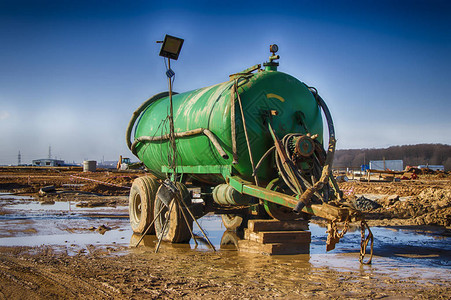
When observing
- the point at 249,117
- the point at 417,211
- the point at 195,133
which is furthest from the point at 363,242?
the point at 417,211

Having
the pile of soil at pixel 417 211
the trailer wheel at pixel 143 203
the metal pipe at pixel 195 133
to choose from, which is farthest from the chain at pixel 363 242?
the pile of soil at pixel 417 211

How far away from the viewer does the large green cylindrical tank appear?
8.39m

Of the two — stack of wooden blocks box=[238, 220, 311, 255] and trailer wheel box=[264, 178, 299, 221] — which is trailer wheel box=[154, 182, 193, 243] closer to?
stack of wooden blocks box=[238, 220, 311, 255]

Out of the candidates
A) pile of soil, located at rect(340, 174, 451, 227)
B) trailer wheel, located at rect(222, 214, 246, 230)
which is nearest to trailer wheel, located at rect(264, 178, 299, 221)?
trailer wheel, located at rect(222, 214, 246, 230)

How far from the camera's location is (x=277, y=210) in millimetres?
8367

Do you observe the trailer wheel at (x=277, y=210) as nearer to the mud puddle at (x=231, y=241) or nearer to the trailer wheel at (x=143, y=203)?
the mud puddle at (x=231, y=241)

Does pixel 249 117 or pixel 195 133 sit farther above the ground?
pixel 249 117

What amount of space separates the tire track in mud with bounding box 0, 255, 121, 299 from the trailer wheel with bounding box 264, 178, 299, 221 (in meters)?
3.55

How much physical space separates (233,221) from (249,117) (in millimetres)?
3703

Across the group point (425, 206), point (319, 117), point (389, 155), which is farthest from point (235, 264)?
point (389, 155)

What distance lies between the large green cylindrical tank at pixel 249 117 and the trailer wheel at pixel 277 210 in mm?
433

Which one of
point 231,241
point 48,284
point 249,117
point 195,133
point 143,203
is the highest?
point 249,117

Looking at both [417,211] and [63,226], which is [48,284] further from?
[417,211]

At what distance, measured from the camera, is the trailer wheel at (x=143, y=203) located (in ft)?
A: 33.6
